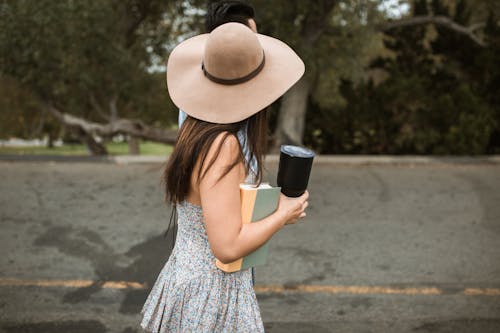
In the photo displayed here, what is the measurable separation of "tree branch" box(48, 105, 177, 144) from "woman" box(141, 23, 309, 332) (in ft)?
35.3

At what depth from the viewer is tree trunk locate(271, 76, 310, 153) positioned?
11.1 m

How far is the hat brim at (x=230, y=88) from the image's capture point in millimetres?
1639

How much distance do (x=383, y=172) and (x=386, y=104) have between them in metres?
2.54

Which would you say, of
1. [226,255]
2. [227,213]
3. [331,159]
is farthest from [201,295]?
[331,159]

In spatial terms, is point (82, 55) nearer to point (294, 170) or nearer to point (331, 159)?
point (331, 159)

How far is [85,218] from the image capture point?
6203 millimetres

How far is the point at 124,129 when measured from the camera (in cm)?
1244

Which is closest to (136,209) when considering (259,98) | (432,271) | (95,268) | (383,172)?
(95,268)

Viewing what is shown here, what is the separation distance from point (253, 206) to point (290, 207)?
18 cm

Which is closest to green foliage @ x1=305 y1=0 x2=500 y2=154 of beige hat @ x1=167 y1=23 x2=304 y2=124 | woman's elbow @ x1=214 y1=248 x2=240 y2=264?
beige hat @ x1=167 y1=23 x2=304 y2=124

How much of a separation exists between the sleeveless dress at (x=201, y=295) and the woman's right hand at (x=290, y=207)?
0.26 metres

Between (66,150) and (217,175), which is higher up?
(217,175)

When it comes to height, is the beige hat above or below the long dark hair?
above

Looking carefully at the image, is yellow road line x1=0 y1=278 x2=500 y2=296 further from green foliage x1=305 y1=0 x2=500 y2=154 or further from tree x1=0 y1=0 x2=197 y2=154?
tree x1=0 y1=0 x2=197 y2=154
